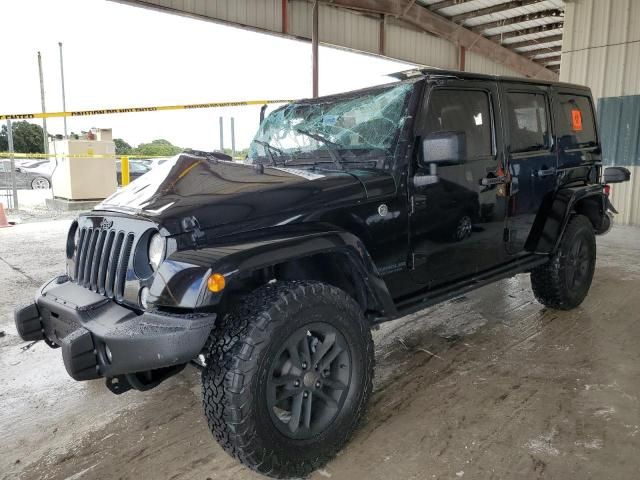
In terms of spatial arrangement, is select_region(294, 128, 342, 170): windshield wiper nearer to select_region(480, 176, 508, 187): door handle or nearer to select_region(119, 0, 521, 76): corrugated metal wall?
select_region(480, 176, 508, 187): door handle

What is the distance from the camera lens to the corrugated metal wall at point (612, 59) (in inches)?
322

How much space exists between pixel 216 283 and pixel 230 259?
4.2 inches

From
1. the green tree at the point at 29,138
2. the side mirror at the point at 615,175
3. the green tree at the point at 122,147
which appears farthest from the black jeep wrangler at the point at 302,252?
the green tree at the point at 29,138

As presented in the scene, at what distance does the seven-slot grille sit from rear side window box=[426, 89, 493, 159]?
1.66m

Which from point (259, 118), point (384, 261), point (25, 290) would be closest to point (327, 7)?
point (259, 118)

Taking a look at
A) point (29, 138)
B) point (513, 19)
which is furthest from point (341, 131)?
point (29, 138)

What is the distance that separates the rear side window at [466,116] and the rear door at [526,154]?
21 centimetres

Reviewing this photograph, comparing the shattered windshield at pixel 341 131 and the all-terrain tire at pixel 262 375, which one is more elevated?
the shattered windshield at pixel 341 131

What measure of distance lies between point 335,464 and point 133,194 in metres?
1.53

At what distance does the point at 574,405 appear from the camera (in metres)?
2.52

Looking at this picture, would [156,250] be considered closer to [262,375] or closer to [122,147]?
[262,375]

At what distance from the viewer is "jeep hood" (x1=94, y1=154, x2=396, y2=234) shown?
2.00 m

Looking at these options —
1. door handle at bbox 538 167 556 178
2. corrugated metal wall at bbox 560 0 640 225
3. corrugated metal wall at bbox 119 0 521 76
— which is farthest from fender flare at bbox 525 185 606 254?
corrugated metal wall at bbox 119 0 521 76

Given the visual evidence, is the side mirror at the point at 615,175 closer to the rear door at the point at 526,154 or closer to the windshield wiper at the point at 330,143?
the rear door at the point at 526,154
